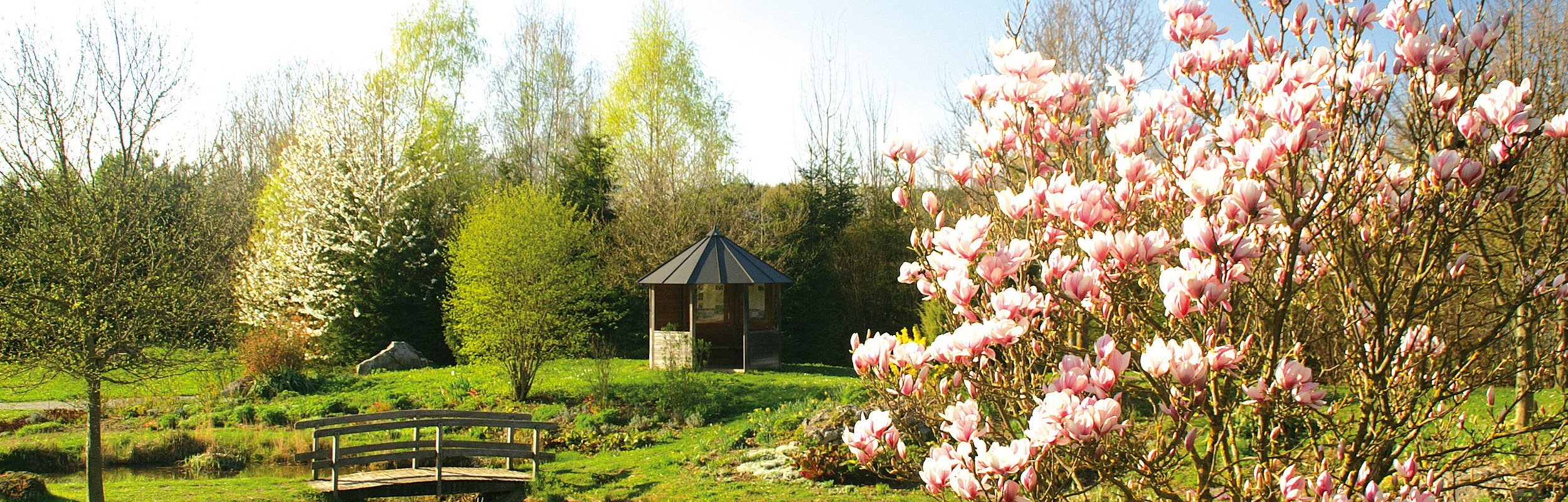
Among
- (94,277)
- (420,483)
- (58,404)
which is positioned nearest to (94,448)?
(94,277)

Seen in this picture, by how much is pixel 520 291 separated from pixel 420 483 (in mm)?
4806

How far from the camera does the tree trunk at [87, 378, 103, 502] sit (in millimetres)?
6457

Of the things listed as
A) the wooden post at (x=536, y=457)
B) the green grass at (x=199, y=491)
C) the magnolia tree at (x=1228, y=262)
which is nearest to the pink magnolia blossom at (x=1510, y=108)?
the magnolia tree at (x=1228, y=262)

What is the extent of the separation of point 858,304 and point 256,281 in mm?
11583

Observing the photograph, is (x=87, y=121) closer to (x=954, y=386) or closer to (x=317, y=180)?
(x=954, y=386)

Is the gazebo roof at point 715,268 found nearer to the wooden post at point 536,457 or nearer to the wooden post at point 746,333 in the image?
the wooden post at point 746,333

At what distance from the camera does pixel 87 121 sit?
771 cm

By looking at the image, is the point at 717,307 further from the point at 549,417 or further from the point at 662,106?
the point at 662,106

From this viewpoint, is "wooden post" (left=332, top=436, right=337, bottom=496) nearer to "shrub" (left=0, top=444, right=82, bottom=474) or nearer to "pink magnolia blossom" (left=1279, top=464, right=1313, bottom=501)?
"shrub" (left=0, top=444, right=82, bottom=474)

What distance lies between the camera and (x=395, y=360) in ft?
52.5

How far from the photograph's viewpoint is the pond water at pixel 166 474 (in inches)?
344

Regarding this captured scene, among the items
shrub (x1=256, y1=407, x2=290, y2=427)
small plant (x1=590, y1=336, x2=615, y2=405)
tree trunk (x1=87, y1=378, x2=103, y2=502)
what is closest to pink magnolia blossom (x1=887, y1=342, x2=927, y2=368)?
tree trunk (x1=87, y1=378, x2=103, y2=502)

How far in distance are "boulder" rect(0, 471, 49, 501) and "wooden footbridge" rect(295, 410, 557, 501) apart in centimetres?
165

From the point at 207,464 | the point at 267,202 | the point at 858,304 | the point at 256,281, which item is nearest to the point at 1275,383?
the point at 207,464
